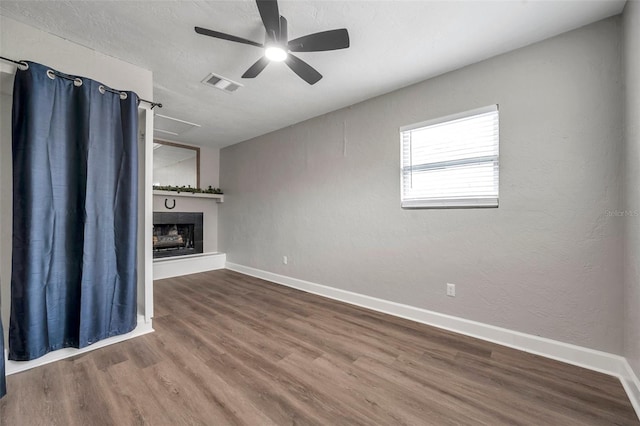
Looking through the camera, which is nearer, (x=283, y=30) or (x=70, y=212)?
(x=283, y=30)

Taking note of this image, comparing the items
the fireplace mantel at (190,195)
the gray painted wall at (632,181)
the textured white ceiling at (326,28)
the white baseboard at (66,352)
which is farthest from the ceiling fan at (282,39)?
the fireplace mantel at (190,195)

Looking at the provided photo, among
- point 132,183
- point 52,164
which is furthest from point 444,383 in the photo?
point 52,164

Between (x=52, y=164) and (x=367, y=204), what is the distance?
116 inches

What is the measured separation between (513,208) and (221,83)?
3188 mm

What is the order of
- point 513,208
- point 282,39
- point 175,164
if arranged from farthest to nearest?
point 175,164 → point 513,208 → point 282,39

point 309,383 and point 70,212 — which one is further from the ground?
point 70,212

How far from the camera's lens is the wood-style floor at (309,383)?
4.84ft

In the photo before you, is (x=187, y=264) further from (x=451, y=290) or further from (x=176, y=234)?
(x=451, y=290)

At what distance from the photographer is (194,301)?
337cm

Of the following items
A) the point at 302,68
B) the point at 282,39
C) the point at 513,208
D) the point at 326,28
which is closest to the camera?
the point at 282,39

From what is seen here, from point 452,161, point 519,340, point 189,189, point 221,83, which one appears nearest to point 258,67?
point 221,83

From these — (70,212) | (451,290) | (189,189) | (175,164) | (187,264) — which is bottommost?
(187,264)

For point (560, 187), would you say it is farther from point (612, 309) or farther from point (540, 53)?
point (540, 53)

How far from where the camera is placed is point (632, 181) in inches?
65.3
